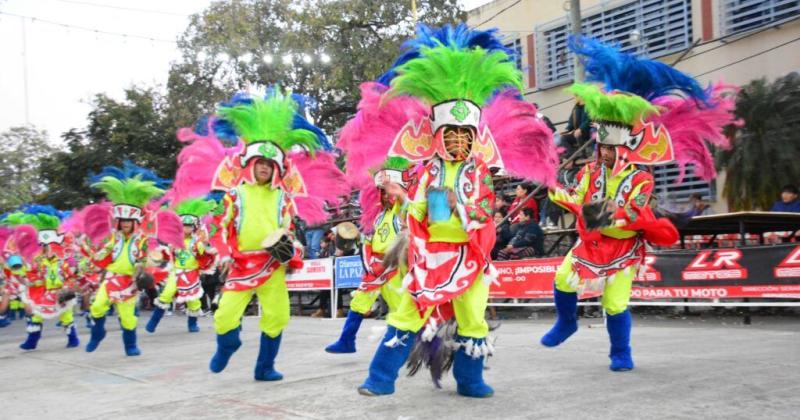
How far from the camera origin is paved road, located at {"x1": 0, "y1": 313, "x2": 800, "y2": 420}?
4.00 metres

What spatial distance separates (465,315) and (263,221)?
195 cm

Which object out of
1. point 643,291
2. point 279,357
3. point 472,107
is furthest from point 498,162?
point 643,291

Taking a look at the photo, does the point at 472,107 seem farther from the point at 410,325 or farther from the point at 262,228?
the point at 262,228

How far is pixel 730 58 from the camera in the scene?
12.8m

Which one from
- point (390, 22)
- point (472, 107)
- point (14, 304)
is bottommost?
point (14, 304)

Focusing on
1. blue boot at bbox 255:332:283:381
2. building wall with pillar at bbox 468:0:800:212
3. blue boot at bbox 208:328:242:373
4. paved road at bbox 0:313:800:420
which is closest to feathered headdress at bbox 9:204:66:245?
paved road at bbox 0:313:800:420

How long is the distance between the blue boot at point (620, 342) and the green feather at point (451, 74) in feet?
6.00

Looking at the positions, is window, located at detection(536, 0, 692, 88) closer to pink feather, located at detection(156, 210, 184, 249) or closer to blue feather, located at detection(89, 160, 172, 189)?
pink feather, located at detection(156, 210, 184, 249)

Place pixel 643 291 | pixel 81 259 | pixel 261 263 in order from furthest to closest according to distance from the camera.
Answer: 1. pixel 81 259
2. pixel 643 291
3. pixel 261 263

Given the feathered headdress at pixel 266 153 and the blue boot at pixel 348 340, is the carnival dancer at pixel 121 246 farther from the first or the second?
the blue boot at pixel 348 340

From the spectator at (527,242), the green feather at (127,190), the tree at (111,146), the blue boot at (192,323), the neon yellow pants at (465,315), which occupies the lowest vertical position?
the blue boot at (192,323)

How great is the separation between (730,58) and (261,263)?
403 inches

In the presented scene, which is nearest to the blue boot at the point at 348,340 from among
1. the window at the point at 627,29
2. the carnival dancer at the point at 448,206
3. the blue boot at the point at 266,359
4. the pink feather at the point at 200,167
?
the blue boot at the point at 266,359

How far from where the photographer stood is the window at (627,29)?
13500 millimetres
